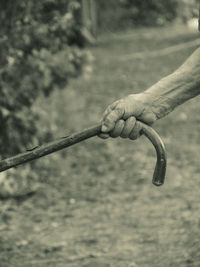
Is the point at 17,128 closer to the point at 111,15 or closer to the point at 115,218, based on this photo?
the point at 115,218

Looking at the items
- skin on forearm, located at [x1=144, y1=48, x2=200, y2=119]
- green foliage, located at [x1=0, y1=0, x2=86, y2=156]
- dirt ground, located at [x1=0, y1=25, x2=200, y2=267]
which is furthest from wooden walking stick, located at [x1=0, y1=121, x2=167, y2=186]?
green foliage, located at [x1=0, y1=0, x2=86, y2=156]

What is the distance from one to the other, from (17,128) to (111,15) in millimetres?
15796

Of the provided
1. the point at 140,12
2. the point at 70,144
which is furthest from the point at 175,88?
the point at 140,12

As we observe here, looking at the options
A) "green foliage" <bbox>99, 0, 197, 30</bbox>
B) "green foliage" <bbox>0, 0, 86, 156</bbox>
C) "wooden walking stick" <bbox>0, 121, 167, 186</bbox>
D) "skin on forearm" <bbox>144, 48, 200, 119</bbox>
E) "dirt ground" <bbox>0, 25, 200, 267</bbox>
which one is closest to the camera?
"wooden walking stick" <bbox>0, 121, 167, 186</bbox>

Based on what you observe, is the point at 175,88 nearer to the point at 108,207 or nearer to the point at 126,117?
the point at 126,117

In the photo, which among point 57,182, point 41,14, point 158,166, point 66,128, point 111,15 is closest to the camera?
point 158,166

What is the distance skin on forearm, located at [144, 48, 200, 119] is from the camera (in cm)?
276

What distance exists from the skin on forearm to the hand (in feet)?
0.26

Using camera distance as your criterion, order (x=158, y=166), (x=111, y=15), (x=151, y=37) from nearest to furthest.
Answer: (x=158, y=166) → (x=151, y=37) → (x=111, y=15)

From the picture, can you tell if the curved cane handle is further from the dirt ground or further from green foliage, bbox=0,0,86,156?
green foliage, bbox=0,0,86,156

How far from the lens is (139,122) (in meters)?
2.70

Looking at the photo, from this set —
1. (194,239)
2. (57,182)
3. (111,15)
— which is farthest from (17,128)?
(111,15)

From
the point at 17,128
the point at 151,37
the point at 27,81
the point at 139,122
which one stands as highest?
the point at 139,122

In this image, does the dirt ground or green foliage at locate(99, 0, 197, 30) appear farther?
green foliage at locate(99, 0, 197, 30)
